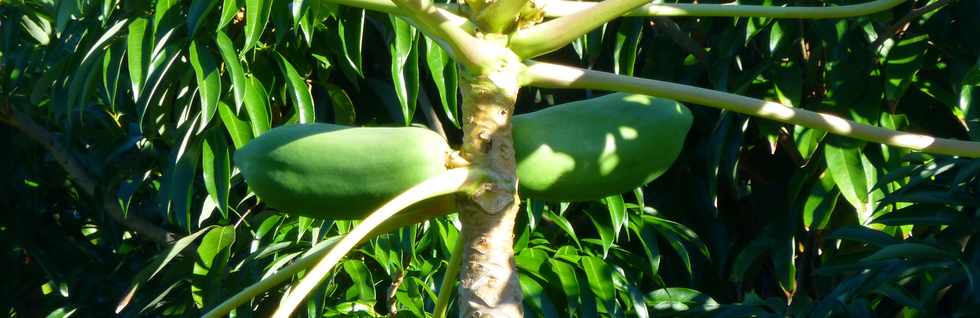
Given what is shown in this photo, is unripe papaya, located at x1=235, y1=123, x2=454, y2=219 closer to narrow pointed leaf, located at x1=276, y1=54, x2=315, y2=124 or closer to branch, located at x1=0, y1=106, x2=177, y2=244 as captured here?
narrow pointed leaf, located at x1=276, y1=54, x2=315, y2=124

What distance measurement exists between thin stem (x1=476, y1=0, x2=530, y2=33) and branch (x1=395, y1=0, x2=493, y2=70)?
11 mm

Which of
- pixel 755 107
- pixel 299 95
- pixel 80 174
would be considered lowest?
pixel 80 174

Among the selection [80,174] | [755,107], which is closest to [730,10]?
[755,107]

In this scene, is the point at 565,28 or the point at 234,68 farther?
the point at 234,68

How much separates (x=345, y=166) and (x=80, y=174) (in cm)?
147

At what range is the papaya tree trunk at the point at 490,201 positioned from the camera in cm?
48

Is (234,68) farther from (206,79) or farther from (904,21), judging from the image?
(904,21)

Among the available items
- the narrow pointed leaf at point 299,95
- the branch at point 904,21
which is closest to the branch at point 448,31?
the narrow pointed leaf at point 299,95

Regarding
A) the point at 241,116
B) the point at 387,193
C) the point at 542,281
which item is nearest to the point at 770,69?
the point at 542,281

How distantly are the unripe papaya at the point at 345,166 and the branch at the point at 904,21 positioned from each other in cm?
105

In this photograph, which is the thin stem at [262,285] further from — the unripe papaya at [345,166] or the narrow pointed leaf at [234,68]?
the narrow pointed leaf at [234,68]

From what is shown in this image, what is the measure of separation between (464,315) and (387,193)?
8 cm

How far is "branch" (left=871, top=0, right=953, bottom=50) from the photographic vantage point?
4.58 ft

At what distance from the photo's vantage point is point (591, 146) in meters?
0.52
